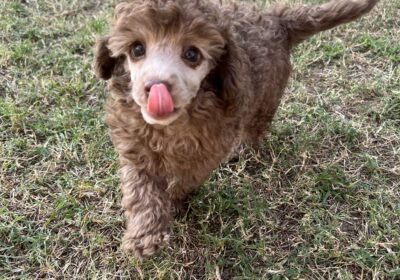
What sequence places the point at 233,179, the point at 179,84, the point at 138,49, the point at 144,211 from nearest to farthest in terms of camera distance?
the point at 179,84 → the point at 138,49 → the point at 144,211 → the point at 233,179

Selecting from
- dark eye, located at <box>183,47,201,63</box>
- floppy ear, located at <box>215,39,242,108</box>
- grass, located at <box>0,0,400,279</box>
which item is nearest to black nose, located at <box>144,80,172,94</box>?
dark eye, located at <box>183,47,201,63</box>

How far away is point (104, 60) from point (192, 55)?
1.50 feet

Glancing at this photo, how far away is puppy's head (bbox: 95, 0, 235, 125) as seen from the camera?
6.61 ft

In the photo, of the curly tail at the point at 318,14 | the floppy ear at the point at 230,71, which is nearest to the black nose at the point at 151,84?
the floppy ear at the point at 230,71

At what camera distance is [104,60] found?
2420 mm

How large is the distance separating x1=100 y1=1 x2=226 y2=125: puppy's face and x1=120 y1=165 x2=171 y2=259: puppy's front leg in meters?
0.49

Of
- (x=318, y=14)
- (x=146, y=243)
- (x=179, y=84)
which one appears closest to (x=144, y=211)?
(x=146, y=243)

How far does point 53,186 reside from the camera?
9.70 ft

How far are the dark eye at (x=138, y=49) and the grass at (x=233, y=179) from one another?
97 centimetres

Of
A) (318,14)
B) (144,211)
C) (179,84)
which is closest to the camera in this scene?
(179,84)

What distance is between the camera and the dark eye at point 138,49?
85.5 inches

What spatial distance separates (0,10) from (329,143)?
269 cm

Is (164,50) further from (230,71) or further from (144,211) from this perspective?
→ (144,211)

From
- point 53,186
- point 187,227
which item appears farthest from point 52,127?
point 187,227
